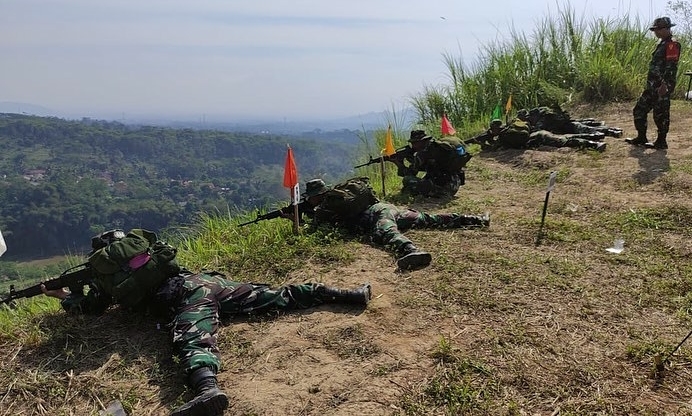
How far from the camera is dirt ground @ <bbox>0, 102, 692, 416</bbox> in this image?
2.61 metres

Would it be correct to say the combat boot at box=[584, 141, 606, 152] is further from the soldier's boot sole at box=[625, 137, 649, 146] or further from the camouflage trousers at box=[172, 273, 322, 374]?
the camouflage trousers at box=[172, 273, 322, 374]

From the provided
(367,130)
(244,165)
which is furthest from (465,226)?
(244,165)

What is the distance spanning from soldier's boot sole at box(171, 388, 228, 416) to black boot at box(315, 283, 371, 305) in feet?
4.07

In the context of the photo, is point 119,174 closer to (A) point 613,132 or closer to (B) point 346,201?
(A) point 613,132

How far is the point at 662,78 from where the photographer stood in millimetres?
7238

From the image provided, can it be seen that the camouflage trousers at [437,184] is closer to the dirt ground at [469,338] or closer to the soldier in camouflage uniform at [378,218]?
the soldier in camouflage uniform at [378,218]

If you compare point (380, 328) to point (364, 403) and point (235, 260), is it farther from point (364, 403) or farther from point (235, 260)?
point (235, 260)

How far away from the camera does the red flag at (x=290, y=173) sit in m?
5.04

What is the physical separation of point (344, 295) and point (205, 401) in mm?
1355

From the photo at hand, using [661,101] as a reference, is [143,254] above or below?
below

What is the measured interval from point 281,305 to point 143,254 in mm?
1025

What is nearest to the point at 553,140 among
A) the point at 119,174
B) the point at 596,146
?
the point at 596,146

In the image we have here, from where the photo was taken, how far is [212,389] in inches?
108

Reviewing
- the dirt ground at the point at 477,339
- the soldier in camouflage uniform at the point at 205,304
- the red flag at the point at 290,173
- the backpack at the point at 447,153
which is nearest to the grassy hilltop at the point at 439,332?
the dirt ground at the point at 477,339
